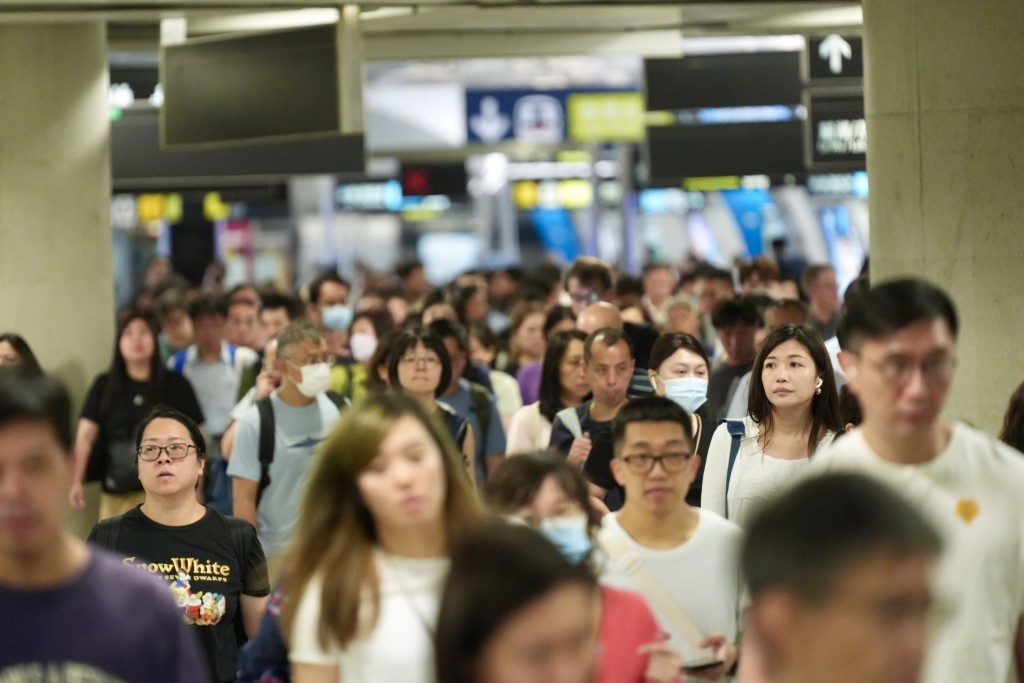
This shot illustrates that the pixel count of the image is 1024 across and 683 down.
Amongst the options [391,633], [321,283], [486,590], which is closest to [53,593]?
[391,633]

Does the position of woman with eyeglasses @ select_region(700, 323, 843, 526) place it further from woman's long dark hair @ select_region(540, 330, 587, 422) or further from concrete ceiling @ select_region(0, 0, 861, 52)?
concrete ceiling @ select_region(0, 0, 861, 52)

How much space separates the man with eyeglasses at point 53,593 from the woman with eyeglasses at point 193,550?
2.45 m

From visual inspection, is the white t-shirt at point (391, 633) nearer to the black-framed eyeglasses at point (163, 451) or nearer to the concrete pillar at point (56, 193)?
the black-framed eyeglasses at point (163, 451)

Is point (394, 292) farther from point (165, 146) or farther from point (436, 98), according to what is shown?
point (436, 98)

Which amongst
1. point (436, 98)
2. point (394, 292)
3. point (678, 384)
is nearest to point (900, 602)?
point (678, 384)

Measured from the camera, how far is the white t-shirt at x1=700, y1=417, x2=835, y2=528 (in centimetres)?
634

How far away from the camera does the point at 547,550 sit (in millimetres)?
2771

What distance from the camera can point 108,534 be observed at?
5.91 metres

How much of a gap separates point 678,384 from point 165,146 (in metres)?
5.29

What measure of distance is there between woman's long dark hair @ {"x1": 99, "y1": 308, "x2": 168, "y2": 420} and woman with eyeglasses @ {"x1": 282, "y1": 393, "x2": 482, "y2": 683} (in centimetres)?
653

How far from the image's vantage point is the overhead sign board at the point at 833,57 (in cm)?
1380

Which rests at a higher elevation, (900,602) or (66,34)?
(66,34)

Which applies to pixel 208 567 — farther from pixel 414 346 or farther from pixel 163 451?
pixel 414 346

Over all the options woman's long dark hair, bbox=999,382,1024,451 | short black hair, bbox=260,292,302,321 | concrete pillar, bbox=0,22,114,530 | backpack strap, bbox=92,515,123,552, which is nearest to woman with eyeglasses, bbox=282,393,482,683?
backpack strap, bbox=92,515,123,552
